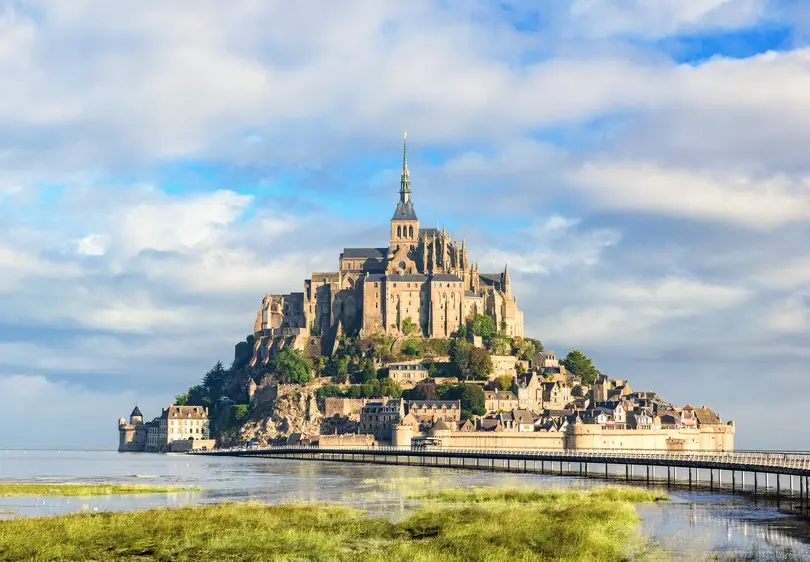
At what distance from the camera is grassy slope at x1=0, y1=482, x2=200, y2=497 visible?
77.4 metres

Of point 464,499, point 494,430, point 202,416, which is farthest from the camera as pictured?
point 202,416

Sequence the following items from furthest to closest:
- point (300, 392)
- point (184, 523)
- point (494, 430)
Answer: point (300, 392) → point (494, 430) → point (184, 523)

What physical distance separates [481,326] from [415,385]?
1738 centimetres

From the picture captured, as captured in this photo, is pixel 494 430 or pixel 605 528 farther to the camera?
pixel 494 430

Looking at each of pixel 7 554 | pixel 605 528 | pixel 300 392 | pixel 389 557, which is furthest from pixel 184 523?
pixel 300 392

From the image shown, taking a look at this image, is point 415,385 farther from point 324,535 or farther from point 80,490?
point 324,535

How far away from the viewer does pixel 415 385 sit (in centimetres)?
17738

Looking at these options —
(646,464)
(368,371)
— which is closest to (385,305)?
(368,371)

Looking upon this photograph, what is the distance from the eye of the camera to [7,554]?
4166cm

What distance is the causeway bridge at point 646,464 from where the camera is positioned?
266 feet

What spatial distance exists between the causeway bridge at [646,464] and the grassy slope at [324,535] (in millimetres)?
25111

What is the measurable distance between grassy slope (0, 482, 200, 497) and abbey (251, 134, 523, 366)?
104676 mm

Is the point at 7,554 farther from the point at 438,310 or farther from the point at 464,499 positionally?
the point at 438,310

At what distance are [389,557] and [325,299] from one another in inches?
6086
